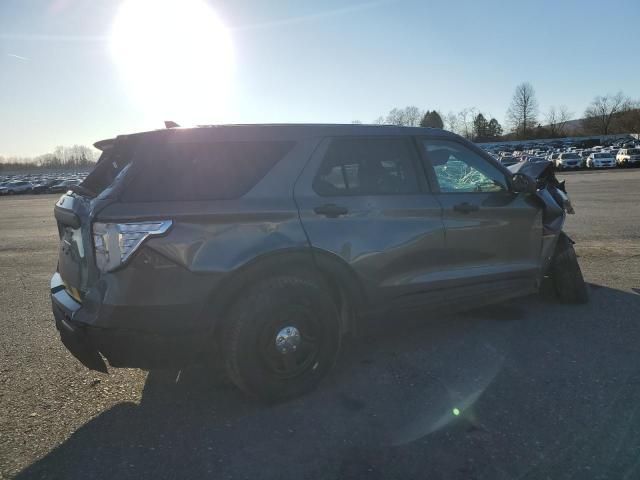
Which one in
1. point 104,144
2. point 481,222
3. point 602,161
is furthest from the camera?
point 602,161

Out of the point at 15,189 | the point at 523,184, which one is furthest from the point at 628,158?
the point at 15,189

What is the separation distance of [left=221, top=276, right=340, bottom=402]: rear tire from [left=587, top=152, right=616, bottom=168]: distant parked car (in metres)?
50.0

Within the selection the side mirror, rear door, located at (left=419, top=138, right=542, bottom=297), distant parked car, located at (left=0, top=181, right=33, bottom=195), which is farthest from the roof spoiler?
distant parked car, located at (left=0, top=181, right=33, bottom=195)

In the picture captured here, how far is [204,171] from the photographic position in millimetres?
3295

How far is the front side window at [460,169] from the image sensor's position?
4.18 m

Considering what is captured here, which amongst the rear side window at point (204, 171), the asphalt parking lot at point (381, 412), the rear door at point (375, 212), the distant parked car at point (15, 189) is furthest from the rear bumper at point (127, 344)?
the distant parked car at point (15, 189)

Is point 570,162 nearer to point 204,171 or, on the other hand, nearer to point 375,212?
point 375,212

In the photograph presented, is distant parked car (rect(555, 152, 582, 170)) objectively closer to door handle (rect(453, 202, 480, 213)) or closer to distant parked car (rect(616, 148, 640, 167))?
distant parked car (rect(616, 148, 640, 167))

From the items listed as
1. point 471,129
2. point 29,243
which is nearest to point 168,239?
point 29,243

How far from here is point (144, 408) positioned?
342 centimetres

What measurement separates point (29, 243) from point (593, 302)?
36.7 ft

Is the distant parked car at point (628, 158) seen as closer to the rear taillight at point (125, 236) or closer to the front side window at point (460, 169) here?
the front side window at point (460, 169)

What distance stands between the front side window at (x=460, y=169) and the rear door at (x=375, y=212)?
0.60 ft

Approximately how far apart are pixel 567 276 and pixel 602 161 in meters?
47.5
